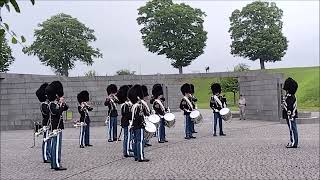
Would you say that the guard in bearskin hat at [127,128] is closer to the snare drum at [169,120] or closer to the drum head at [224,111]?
the snare drum at [169,120]

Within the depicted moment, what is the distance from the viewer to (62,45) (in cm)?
6012

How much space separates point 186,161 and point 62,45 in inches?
2039

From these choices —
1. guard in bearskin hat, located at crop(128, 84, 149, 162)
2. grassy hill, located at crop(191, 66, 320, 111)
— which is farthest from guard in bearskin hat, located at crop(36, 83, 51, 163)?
grassy hill, located at crop(191, 66, 320, 111)

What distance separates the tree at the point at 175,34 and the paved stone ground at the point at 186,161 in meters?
43.9

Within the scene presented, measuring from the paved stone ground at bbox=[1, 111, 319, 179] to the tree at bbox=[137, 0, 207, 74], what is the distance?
144 feet

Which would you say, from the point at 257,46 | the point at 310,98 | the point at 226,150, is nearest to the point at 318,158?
the point at 226,150

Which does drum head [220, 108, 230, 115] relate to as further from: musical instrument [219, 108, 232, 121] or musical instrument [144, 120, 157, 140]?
musical instrument [144, 120, 157, 140]

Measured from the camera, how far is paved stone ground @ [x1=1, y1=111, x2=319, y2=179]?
8828 millimetres

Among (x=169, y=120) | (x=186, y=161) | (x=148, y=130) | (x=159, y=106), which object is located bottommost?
(x=186, y=161)

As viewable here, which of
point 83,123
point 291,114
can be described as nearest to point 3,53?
point 291,114

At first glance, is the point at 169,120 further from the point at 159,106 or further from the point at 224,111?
the point at 224,111

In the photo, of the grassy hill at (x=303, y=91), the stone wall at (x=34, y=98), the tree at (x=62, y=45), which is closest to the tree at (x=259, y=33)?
the grassy hill at (x=303, y=91)

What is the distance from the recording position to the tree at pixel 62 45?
5862cm

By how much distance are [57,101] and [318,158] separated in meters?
5.87
